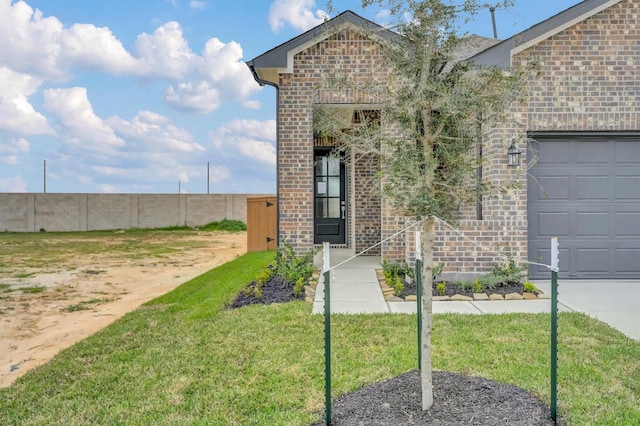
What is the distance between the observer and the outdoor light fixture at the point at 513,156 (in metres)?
7.15

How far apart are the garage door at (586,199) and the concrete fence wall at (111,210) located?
21.2 meters

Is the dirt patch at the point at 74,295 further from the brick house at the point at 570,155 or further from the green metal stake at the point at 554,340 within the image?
the green metal stake at the point at 554,340

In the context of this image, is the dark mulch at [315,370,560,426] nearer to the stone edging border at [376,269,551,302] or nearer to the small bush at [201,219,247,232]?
the stone edging border at [376,269,551,302]

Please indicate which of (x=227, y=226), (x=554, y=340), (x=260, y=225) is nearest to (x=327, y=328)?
(x=554, y=340)

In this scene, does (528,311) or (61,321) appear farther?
(61,321)

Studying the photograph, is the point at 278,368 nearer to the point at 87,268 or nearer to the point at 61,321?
the point at 61,321

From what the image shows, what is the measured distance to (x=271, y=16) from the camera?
9031 mm

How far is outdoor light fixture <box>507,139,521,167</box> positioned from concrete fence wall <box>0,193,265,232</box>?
21.3 m

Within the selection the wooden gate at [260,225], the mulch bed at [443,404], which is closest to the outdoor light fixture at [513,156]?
the mulch bed at [443,404]

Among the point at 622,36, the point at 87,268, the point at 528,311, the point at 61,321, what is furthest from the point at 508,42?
the point at 87,268

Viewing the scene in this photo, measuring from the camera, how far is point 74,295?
9.23m

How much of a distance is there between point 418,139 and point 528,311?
3.95 meters

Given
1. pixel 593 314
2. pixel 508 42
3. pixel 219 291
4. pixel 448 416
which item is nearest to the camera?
pixel 448 416

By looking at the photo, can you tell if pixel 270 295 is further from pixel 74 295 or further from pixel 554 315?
pixel 554 315
